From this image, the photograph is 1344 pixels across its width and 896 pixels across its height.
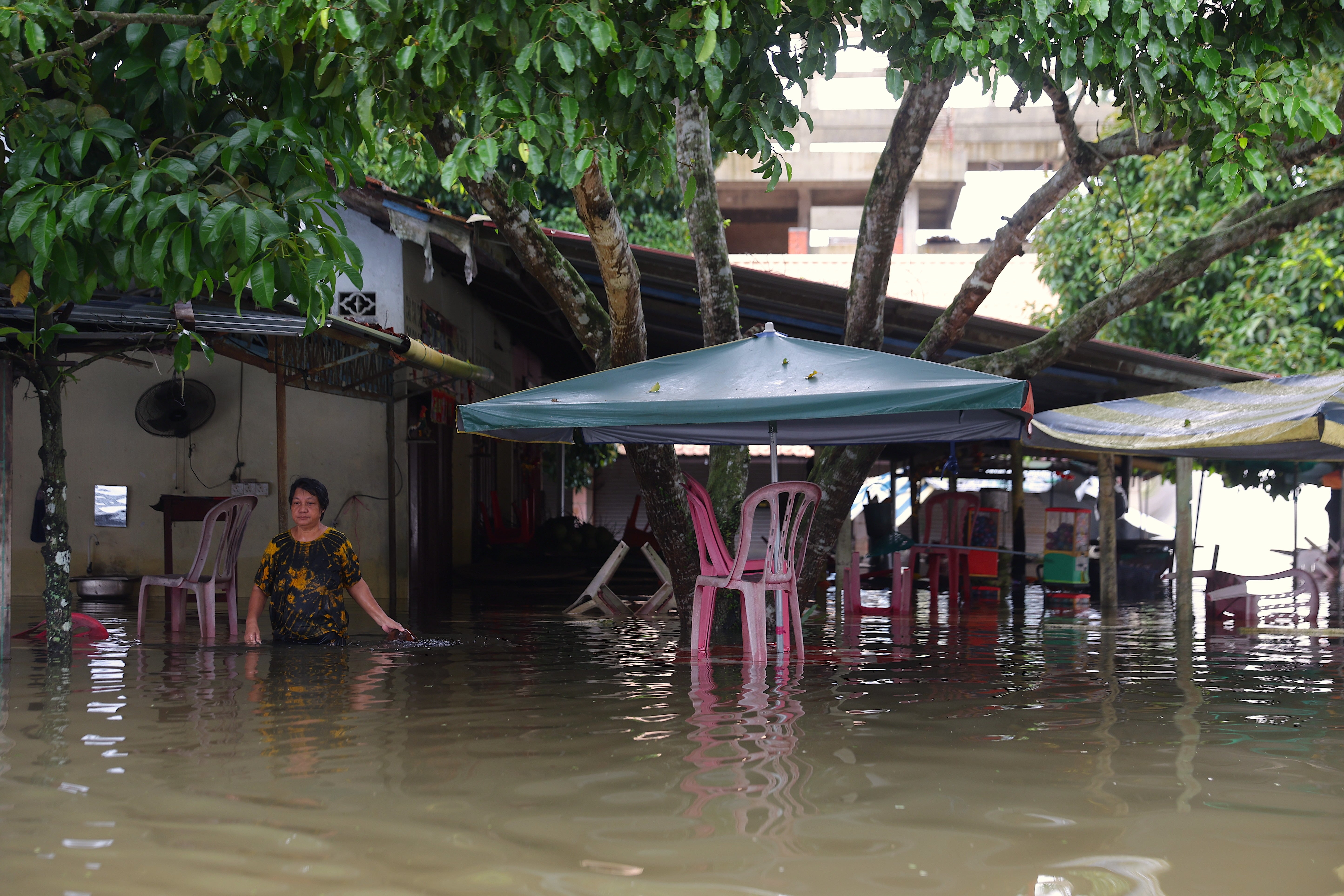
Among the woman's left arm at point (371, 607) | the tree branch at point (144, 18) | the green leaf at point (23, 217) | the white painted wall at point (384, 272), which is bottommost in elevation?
the woman's left arm at point (371, 607)

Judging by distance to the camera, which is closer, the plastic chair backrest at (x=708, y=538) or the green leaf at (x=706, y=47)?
the green leaf at (x=706, y=47)

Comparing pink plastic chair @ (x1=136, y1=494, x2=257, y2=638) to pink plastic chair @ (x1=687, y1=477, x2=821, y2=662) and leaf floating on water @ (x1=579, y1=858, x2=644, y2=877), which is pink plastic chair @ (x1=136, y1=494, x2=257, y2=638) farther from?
leaf floating on water @ (x1=579, y1=858, x2=644, y2=877)

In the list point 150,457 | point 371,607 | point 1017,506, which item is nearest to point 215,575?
point 371,607

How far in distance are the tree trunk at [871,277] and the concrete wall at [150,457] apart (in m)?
5.49

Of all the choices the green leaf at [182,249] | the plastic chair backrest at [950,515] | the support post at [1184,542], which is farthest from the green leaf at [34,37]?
the plastic chair backrest at [950,515]

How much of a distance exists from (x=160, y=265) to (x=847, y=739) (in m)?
2.80

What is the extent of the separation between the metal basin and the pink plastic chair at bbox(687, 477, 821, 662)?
19.8ft

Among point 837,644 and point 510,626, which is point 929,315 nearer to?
point 837,644

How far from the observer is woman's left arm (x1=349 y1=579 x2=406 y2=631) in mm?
5582

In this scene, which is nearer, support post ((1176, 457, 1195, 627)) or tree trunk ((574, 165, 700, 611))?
tree trunk ((574, 165, 700, 611))

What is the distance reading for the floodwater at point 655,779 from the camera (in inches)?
98.1

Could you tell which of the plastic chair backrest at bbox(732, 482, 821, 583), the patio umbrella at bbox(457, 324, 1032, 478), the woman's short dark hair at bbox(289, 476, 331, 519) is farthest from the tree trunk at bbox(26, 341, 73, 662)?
the plastic chair backrest at bbox(732, 482, 821, 583)

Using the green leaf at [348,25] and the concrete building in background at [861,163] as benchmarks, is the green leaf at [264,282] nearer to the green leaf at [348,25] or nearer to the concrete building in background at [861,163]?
the green leaf at [348,25]

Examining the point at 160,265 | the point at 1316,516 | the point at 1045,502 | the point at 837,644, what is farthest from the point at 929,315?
the point at 1316,516
